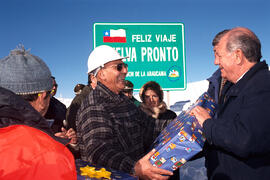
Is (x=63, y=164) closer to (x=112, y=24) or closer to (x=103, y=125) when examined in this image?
(x=103, y=125)

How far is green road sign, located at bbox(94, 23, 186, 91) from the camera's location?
6391 millimetres

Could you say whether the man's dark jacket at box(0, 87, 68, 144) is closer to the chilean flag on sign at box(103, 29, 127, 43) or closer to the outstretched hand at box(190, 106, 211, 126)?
the outstretched hand at box(190, 106, 211, 126)

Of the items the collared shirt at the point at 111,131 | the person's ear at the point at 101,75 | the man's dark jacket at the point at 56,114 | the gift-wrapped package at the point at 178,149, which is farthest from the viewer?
the man's dark jacket at the point at 56,114

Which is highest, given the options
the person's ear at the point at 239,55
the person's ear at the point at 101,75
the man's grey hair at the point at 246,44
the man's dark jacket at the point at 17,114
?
the man's grey hair at the point at 246,44

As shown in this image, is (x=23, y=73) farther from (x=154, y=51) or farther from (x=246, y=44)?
(x=154, y=51)

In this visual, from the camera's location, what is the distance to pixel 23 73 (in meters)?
1.54

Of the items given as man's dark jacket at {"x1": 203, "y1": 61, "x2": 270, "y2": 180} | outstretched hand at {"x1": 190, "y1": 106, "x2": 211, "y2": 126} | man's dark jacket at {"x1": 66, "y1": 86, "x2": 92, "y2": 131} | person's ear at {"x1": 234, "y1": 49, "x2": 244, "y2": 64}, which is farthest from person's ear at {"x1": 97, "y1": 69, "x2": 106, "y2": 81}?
person's ear at {"x1": 234, "y1": 49, "x2": 244, "y2": 64}

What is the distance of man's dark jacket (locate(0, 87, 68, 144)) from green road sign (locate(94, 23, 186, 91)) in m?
5.22

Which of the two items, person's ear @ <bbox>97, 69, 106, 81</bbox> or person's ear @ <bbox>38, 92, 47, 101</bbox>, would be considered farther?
person's ear @ <bbox>97, 69, 106, 81</bbox>

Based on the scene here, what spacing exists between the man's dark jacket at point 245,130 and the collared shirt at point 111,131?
71 centimetres

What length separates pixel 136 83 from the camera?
6.36m

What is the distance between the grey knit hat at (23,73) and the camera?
1528mm

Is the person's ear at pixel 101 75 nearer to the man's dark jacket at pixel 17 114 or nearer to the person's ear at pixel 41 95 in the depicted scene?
the person's ear at pixel 41 95

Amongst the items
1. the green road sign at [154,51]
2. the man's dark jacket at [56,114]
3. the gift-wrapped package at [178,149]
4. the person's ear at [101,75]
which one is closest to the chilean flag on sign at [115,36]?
the green road sign at [154,51]
